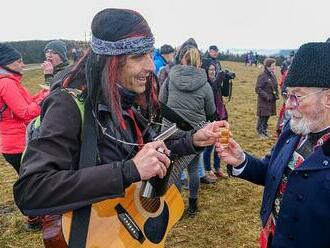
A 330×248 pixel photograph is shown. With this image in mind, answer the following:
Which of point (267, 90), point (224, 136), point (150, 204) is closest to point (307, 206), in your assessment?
point (224, 136)

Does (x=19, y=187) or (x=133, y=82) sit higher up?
(x=133, y=82)

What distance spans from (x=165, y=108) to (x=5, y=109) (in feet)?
9.58

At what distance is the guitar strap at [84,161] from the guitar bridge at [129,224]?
29 cm

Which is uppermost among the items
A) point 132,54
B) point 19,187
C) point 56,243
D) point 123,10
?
point 123,10

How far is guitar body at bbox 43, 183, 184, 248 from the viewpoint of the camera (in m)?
2.02

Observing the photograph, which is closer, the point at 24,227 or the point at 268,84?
the point at 24,227

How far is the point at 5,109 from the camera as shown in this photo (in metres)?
4.89

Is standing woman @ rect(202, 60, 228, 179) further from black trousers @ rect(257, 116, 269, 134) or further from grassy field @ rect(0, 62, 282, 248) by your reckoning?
black trousers @ rect(257, 116, 269, 134)

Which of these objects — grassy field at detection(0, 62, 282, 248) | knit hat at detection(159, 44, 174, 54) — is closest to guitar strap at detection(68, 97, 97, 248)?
grassy field at detection(0, 62, 282, 248)

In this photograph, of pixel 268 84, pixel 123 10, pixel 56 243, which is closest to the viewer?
pixel 56 243

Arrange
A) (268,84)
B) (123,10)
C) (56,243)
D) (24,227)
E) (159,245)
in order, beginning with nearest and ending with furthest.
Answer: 1. (56,243)
2. (123,10)
3. (159,245)
4. (24,227)
5. (268,84)

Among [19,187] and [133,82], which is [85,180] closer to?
[19,187]

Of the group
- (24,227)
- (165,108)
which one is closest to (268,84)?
(24,227)

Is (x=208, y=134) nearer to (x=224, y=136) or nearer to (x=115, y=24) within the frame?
(x=224, y=136)
